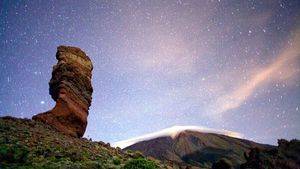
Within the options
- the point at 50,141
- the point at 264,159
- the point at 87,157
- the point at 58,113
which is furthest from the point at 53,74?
the point at 264,159

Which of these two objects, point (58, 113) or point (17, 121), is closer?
point (17, 121)

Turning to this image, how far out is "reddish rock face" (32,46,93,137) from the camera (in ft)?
89.1

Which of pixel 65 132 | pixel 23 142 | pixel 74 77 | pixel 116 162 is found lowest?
pixel 116 162

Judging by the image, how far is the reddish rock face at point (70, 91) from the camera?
27.2 metres

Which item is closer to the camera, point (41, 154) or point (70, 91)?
point (41, 154)

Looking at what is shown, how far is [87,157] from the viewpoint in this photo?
1802 centimetres

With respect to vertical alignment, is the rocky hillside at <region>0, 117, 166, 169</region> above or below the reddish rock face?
below

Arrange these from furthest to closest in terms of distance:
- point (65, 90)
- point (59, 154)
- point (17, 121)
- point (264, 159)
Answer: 1. point (264, 159)
2. point (65, 90)
3. point (17, 121)
4. point (59, 154)

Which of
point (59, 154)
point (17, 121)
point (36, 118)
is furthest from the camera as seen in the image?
point (36, 118)

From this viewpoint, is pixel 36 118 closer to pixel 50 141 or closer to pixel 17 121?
pixel 17 121

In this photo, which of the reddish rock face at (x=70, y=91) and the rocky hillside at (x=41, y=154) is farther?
the reddish rock face at (x=70, y=91)

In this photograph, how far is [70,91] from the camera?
29.5 m

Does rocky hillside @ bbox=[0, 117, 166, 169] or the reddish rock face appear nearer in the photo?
rocky hillside @ bbox=[0, 117, 166, 169]

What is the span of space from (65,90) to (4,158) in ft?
46.9
